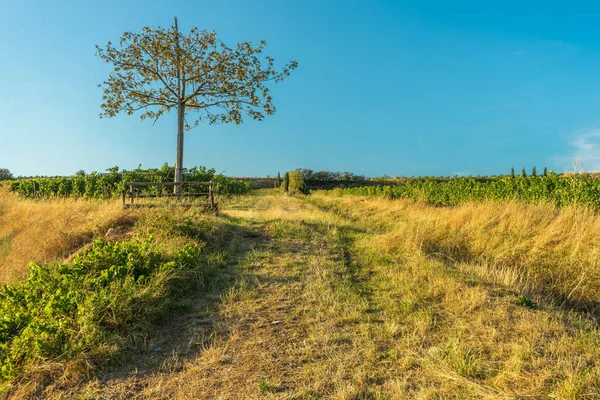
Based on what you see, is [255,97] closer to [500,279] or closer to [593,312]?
[500,279]

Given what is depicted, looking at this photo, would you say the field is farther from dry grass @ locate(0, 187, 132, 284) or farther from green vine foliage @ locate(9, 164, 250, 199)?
green vine foliage @ locate(9, 164, 250, 199)

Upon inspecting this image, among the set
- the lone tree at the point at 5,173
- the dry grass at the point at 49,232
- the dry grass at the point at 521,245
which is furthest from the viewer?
the lone tree at the point at 5,173

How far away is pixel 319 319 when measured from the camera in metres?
4.78

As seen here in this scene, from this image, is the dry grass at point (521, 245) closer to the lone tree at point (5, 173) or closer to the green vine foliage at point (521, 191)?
the green vine foliage at point (521, 191)

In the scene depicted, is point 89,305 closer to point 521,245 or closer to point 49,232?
point 49,232

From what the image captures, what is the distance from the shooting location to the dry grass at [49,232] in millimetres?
8227

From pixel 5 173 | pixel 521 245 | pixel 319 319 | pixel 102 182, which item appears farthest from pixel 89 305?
pixel 5 173

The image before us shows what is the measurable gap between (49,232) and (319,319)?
7914 mm

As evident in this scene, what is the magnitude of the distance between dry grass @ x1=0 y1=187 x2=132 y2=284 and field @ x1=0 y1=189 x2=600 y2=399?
3.7 inches

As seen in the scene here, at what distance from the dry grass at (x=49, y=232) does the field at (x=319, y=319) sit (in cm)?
9

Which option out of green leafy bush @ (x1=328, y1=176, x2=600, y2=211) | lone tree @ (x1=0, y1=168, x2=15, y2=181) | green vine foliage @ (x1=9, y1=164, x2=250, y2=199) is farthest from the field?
lone tree @ (x1=0, y1=168, x2=15, y2=181)

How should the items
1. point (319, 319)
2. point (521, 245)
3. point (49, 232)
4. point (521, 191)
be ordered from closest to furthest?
point (319, 319) < point (521, 245) < point (49, 232) < point (521, 191)

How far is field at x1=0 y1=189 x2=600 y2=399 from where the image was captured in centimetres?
342

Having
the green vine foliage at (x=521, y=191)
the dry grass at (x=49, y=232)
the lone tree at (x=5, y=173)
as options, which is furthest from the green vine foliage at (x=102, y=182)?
the lone tree at (x=5, y=173)
